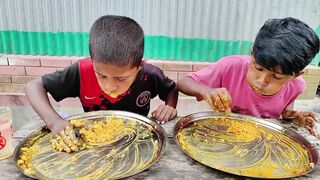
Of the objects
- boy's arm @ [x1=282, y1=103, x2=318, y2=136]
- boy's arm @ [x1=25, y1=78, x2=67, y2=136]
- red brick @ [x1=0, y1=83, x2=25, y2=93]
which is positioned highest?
boy's arm @ [x1=25, y1=78, x2=67, y2=136]

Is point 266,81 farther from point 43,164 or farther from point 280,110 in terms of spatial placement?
point 43,164

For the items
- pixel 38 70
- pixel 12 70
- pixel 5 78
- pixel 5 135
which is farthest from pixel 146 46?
pixel 5 135

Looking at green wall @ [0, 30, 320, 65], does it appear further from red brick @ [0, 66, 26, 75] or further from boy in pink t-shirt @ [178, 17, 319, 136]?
boy in pink t-shirt @ [178, 17, 319, 136]

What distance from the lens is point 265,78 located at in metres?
1.64

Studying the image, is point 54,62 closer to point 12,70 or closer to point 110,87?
point 12,70

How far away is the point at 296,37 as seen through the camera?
154 cm

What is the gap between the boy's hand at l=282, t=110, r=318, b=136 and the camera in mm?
1651

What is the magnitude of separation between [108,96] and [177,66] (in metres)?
1.31

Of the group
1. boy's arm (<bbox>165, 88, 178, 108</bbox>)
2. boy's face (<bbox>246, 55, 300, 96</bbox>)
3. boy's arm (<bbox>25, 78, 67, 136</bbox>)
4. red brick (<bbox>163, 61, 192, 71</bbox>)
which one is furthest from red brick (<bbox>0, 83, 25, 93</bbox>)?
boy's face (<bbox>246, 55, 300, 96</bbox>)

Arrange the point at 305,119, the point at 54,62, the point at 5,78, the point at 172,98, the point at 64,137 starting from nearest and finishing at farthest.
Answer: the point at 64,137 → the point at 305,119 → the point at 172,98 → the point at 54,62 → the point at 5,78

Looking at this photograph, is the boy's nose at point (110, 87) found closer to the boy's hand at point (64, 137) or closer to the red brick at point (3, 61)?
the boy's hand at point (64, 137)

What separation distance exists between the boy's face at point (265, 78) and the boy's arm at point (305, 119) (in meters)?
0.17

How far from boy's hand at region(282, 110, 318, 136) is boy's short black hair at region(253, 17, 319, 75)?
29 centimetres

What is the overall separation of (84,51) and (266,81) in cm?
193
